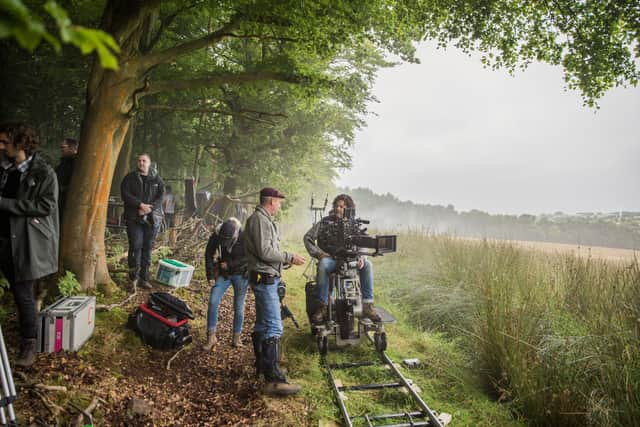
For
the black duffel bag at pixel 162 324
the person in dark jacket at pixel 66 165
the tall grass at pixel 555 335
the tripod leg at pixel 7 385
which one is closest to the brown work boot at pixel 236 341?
the black duffel bag at pixel 162 324

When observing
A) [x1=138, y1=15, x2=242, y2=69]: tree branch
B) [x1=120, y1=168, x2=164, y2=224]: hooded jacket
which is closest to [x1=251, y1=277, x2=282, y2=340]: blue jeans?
[x1=120, y1=168, x2=164, y2=224]: hooded jacket

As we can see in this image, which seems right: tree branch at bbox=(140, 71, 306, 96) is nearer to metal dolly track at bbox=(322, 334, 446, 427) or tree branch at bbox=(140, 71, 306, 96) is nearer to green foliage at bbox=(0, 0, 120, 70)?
metal dolly track at bbox=(322, 334, 446, 427)

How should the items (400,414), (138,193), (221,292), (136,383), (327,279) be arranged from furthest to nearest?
(138,193)
(327,279)
(221,292)
(136,383)
(400,414)

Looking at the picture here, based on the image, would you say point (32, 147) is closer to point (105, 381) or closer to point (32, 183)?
point (32, 183)

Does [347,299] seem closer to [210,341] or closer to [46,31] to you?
[210,341]

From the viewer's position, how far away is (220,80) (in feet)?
20.6

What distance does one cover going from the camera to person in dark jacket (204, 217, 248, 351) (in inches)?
206

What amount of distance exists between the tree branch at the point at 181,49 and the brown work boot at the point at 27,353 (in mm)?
3967

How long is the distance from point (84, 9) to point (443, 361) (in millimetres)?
8075

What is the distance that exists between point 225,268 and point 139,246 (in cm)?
221

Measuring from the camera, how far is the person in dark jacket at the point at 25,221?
356 centimetres

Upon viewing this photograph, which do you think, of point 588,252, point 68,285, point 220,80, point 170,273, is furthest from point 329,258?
point 588,252

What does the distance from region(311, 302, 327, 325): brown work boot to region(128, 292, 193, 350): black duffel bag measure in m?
1.72

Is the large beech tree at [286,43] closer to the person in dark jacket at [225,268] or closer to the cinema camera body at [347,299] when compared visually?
the person in dark jacket at [225,268]
